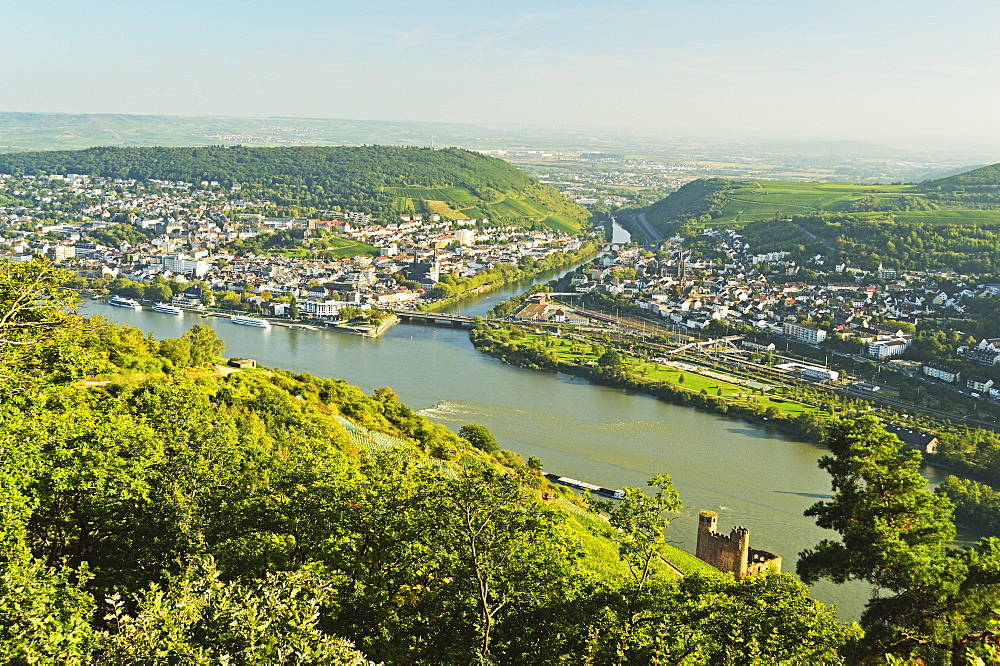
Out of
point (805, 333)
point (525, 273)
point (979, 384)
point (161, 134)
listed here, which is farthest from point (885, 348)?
point (161, 134)

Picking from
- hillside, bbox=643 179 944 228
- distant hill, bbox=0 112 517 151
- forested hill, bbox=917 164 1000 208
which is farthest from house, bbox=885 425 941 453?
distant hill, bbox=0 112 517 151

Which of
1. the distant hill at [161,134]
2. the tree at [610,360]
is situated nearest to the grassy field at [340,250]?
the tree at [610,360]

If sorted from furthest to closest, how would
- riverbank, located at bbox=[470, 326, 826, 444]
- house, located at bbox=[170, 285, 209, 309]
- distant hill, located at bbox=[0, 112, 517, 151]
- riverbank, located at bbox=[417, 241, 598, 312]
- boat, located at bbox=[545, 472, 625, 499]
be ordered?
distant hill, located at bbox=[0, 112, 517, 151]
riverbank, located at bbox=[417, 241, 598, 312]
house, located at bbox=[170, 285, 209, 309]
riverbank, located at bbox=[470, 326, 826, 444]
boat, located at bbox=[545, 472, 625, 499]

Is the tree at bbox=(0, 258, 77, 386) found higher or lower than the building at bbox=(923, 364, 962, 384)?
higher

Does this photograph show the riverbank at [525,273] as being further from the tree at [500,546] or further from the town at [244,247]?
the tree at [500,546]

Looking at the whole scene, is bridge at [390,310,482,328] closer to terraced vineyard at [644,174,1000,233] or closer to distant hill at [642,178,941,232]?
terraced vineyard at [644,174,1000,233]

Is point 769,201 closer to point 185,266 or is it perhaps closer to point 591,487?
point 185,266

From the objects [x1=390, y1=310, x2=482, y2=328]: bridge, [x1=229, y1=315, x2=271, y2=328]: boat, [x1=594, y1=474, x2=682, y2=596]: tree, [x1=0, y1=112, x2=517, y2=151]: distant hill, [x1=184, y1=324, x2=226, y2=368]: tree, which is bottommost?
[x1=229, y1=315, x2=271, y2=328]: boat

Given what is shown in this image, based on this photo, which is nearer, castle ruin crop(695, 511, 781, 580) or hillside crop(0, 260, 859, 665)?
hillside crop(0, 260, 859, 665)
